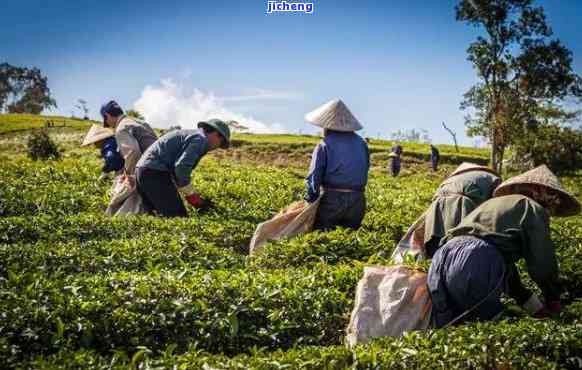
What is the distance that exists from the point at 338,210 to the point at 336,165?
0.61 meters

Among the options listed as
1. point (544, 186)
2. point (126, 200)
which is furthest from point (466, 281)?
point (126, 200)

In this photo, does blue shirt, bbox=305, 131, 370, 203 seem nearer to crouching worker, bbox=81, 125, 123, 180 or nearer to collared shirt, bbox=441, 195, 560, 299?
collared shirt, bbox=441, 195, 560, 299

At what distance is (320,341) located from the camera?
4.99 meters

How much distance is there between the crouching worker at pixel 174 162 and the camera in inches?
330

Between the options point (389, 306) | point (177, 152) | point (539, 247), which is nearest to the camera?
Result: point (539, 247)

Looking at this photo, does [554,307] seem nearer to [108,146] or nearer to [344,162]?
[344,162]

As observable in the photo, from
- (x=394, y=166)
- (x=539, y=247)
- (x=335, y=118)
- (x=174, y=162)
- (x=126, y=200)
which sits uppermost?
(x=335, y=118)

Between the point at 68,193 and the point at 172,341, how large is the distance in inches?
288

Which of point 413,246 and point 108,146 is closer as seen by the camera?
point 413,246

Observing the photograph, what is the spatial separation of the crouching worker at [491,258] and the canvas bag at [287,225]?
295 centimetres

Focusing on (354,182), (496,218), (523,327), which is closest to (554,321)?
(523,327)

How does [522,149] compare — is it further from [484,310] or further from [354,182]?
[484,310]

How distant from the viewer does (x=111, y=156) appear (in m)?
9.75

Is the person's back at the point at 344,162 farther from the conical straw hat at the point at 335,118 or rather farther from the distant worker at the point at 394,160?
the distant worker at the point at 394,160
